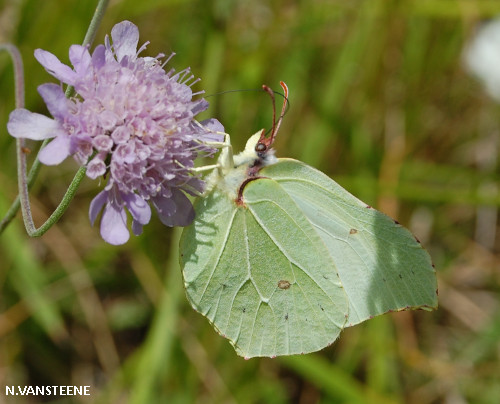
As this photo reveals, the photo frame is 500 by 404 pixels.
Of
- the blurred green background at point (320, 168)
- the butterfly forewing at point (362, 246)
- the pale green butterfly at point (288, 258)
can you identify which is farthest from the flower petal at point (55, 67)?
the blurred green background at point (320, 168)

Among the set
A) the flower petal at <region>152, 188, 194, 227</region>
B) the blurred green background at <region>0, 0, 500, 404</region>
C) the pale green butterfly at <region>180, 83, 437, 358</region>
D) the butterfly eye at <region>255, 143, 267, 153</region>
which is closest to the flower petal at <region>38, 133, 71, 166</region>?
the flower petal at <region>152, 188, 194, 227</region>

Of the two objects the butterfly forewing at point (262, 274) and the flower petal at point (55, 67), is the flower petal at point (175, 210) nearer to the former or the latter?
the butterfly forewing at point (262, 274)

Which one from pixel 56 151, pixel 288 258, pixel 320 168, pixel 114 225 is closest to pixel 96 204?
pixel 114 225

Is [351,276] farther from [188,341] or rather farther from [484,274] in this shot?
[484,274]

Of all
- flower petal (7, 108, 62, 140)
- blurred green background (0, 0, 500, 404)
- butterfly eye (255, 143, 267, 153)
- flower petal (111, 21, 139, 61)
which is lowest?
blurred green background (0, 0, 500, 404)

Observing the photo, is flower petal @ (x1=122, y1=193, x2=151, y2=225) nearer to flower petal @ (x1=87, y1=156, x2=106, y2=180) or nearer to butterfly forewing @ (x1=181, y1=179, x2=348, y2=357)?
flower petal @ (x1=87, y1=156, x2=106, y2=180)

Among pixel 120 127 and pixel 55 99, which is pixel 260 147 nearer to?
pixel 120 127
